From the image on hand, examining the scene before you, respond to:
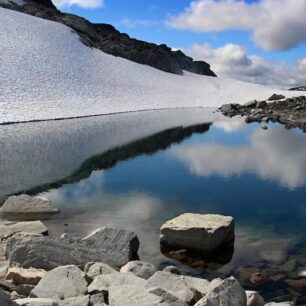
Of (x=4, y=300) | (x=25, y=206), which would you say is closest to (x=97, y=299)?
(x=4, y=300)

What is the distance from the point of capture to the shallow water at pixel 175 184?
456 inches

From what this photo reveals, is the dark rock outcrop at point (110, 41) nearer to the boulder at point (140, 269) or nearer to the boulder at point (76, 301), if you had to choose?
the boulder at point (140, 269)

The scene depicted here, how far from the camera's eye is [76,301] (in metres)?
7.16

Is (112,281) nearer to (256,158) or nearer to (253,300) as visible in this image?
(253,300)

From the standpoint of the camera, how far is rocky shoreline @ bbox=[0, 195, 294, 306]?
7.25 meters

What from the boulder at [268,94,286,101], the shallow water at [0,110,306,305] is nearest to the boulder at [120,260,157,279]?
the shallow water at [0,110,306,305]

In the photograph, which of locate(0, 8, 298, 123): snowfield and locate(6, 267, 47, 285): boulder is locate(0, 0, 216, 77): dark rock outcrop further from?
locate(6, 267, 47, 285): boulder

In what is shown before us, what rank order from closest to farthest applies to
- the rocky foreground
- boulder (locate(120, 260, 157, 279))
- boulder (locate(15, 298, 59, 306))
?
boulder (locate(15, 298, 59, 306)), boulder (locate(120, 260, 157, 279)), the rocky foreground

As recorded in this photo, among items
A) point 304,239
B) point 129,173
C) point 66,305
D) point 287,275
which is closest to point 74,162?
point 129,173

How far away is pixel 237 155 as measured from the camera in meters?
28.8

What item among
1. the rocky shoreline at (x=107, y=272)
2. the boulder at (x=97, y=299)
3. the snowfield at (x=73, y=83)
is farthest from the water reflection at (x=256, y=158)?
the snowfield at (x=73, y=83)

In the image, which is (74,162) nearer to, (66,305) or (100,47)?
(66,305)

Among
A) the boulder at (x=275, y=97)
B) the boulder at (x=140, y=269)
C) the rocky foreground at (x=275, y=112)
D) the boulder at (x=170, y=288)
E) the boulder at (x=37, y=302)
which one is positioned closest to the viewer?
the boulder at (x=37, y=302)

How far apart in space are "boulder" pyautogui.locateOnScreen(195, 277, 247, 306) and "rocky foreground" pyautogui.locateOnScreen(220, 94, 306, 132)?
4185 centimetres
